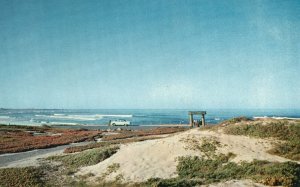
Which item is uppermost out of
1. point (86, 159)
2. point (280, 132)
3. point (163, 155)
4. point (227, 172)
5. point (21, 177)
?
point (280, 132)

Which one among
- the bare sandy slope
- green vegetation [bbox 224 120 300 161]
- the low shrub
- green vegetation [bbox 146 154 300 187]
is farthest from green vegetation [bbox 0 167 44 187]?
green vegetation [bbox 224 120 300 161]

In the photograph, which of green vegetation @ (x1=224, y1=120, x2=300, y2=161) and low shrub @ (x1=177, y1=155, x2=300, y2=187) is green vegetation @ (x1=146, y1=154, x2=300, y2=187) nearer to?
low shrub @ (x1=177, y1=155, x2=300, y2=187)

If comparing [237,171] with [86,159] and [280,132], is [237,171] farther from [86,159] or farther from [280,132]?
[86,159]

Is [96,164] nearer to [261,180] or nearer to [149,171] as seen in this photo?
[149,171]

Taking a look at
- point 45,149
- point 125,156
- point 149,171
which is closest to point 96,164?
point 125,156

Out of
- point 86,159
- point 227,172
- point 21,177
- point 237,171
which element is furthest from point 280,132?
point 21,177

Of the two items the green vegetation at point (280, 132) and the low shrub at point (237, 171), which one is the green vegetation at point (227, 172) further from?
the green vegetation at point (280, 132)
